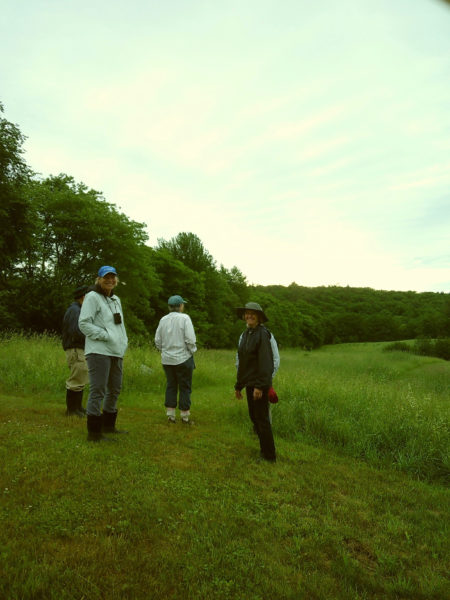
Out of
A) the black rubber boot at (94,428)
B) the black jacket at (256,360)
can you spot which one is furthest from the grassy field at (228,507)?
the black jacket at (256,360)

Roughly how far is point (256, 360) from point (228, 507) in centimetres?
217

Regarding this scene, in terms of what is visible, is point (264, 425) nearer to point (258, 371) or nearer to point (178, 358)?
point (258, 371)

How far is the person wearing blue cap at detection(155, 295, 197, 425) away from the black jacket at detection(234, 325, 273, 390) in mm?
1718

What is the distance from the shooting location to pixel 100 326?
5457mm

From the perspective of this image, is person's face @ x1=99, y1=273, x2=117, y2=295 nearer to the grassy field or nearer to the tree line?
the grassy field

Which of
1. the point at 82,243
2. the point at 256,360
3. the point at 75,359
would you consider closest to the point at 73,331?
the point at 75,359

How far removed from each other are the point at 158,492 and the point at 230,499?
0.79 m

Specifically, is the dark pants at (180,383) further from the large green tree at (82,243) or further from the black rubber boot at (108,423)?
the large green tree at (82,243)

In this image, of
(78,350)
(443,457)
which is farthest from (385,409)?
(78,350)

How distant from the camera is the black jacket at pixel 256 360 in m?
5.27

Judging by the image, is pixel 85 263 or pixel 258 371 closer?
pixel 258 371

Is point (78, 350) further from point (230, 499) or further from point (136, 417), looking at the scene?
point (230, 499)

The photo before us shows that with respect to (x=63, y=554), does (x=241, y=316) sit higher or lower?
higher

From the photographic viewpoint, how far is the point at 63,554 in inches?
105
